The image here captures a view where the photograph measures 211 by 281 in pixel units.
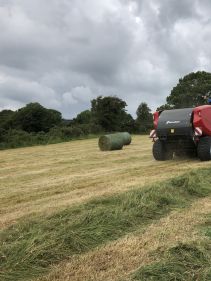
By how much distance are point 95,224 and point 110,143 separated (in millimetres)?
13550

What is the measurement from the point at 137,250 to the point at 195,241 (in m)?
0.61

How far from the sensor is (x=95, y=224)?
5.57 metres

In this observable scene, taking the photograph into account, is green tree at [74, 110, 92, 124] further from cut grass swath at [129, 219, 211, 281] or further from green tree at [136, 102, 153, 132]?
cut grass swath at [129, 219, 211, 281]

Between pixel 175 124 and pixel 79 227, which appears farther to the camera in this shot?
pixel 175 124

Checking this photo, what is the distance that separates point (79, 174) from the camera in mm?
11516

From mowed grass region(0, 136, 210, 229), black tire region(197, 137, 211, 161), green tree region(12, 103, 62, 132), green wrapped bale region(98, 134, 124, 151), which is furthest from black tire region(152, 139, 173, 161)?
green tree region(12, 103, 62, 132)

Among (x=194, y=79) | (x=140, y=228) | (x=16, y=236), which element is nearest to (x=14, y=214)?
(x=16, y=236)

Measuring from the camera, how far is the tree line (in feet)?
95.7

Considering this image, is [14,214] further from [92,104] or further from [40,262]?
[92,104]

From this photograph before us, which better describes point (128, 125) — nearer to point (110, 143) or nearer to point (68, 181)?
point (110, 143)

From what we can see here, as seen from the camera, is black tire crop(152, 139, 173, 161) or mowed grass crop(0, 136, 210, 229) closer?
mowed grass crop(0, 136, 210, 229)

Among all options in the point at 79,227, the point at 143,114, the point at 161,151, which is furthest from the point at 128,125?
the point at 79,227

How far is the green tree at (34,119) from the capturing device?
4919cm

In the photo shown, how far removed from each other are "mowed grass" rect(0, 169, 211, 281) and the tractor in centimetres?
470
